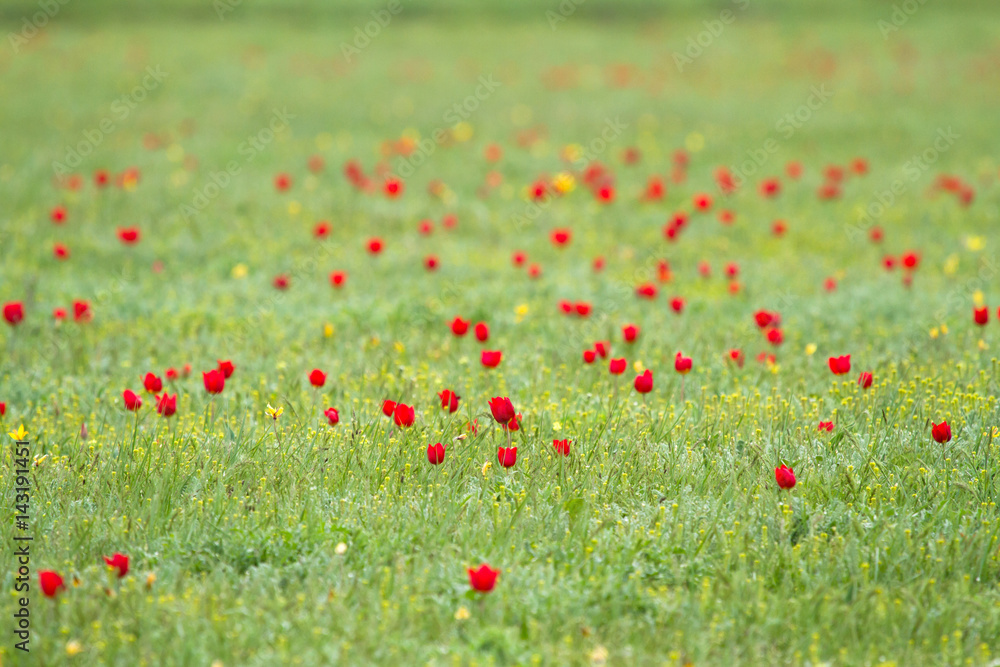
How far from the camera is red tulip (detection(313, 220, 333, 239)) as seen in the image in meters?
6.00

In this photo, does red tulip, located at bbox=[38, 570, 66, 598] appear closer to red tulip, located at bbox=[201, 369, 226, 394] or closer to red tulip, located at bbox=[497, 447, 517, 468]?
red tulip, located at bbox=[201, 369, 226, 394]

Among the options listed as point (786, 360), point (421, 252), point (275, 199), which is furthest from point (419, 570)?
point (275, 199)

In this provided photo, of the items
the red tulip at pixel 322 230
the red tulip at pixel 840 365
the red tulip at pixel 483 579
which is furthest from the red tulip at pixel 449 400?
the red tulip at pixel 322 230

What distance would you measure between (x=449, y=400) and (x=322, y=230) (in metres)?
2.43

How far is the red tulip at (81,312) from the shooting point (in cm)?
476

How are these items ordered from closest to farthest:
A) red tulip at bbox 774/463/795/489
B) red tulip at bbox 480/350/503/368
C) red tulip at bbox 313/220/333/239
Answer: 1. red tulip at bbox 774/463/795/489
2. red tulip at bbox 480/350/503/368
3. red tulip at bbox 313/220/333/239

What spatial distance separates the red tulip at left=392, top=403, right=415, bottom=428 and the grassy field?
121mm

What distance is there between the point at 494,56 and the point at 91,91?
673cm

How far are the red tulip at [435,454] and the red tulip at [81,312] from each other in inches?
92.7

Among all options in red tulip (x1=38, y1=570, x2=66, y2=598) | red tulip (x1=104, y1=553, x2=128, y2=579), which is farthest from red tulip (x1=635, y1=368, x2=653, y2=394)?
red tulip (x1=38, y1=570, x2=66, y2=598)

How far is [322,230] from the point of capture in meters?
6.00

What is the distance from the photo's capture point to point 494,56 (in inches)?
642

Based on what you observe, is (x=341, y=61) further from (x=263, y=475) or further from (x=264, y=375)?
(x=263, y=475)

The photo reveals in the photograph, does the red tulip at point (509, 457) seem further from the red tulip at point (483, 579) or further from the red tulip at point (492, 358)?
the red tulip at point (492, 358)
